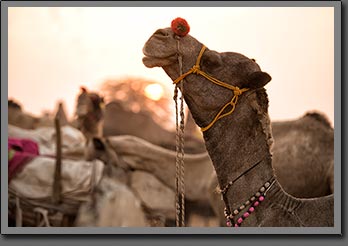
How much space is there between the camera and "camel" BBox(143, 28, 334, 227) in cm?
254

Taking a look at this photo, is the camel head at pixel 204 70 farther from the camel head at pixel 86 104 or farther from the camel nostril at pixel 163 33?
the camel head at pixel 86 104

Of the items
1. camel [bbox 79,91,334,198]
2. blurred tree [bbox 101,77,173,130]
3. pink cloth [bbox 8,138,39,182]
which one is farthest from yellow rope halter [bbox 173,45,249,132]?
blurred tree [bbox 101,77,173,130]

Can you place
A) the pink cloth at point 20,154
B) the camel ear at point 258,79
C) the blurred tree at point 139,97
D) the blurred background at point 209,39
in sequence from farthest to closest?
the blurred tree at point 139,97
the pink cloth at point 20,154
the blurred background at point 209,39
the camel ear at point 258,79

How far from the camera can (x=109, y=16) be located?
3.76m

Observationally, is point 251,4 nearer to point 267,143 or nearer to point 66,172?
point 267,143

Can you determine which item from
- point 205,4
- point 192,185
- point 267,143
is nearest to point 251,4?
point 205,4

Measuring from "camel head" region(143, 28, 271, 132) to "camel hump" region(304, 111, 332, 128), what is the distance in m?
1.64

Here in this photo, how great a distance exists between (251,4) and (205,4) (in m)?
0.23

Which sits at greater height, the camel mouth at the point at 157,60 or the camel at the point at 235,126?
the camel mouth at the point at 157,60

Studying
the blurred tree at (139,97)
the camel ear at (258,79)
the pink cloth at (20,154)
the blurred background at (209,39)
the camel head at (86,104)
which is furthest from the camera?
the blurred tree at (139,97)

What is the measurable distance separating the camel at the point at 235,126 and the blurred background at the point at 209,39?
0.76m

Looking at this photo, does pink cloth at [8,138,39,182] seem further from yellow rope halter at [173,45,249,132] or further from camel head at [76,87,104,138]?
yellow rope halter at [173,45,249,132]

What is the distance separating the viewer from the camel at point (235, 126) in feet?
8.32

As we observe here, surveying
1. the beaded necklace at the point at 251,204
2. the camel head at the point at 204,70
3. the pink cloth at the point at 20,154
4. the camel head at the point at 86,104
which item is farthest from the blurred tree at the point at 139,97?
the beaded necklace at the point at 251,204
